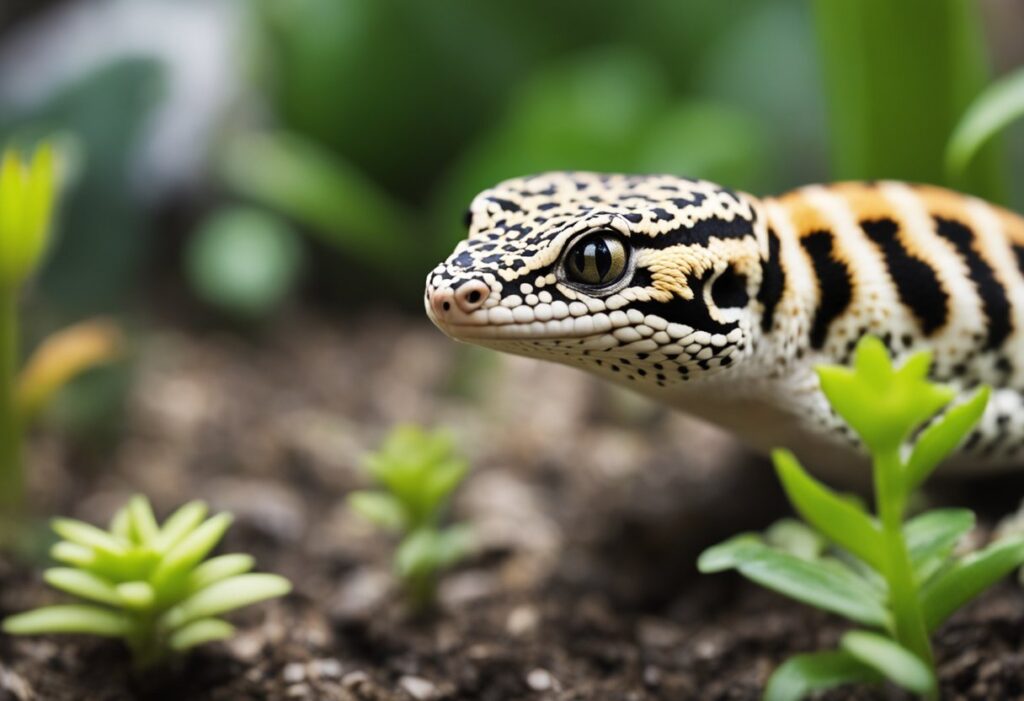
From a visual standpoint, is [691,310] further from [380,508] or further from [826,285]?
[380,508]

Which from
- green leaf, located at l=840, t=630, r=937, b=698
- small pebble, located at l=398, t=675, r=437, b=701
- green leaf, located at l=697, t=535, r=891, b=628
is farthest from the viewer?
small pebble, located at l=398, t=675, r=437, b=701

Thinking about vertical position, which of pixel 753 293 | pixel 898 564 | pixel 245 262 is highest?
pixel 245 262

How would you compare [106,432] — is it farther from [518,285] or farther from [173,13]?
[173,13]

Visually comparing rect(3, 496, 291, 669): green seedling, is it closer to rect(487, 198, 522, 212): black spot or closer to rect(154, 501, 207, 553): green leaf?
rect(154, 501, 207, 553): green leaf

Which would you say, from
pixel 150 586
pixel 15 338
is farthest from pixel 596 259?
pixel 15 338

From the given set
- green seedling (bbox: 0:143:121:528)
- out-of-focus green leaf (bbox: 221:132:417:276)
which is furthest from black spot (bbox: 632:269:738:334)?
out-of-focus green leaf (bbox: 221:132:417:276)

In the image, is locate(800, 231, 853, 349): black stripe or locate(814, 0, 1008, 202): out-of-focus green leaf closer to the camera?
locate(800, 231, 853, 349): black stripe
